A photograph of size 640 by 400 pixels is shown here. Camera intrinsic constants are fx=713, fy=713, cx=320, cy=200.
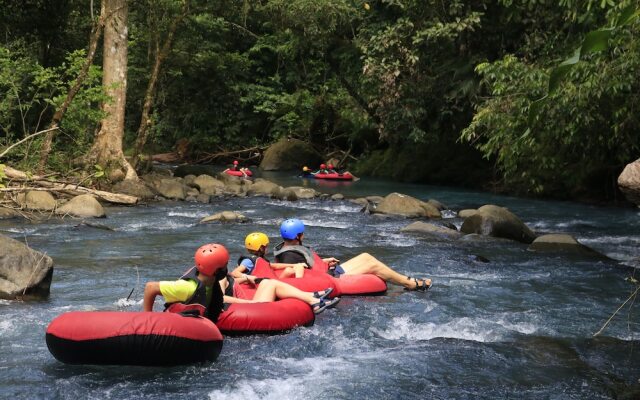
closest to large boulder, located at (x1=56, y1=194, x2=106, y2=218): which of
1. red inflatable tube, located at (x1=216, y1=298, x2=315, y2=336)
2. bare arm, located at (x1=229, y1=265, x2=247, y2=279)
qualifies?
bare arm, located at (x1=229, y1=265, x2=247, y2=279)

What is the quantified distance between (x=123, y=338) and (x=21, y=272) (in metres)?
2.71

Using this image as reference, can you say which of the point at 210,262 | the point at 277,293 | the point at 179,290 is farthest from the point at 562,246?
the point at 179,290

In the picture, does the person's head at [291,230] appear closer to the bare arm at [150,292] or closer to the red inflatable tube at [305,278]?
the red inflatable tube at [305,278]

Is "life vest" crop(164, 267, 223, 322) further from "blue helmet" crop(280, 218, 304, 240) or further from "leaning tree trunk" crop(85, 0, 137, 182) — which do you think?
"leaning tree trunk" crop(85, 0, 137, 182)

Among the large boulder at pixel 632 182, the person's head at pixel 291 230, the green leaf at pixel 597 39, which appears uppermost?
the green leaf at pixel 597 39

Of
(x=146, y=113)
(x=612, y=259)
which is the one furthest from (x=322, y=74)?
(x=612, y=259)

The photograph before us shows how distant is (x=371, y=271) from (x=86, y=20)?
49.8ft

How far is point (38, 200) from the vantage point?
12.6m

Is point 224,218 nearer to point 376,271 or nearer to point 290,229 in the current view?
point 376,271

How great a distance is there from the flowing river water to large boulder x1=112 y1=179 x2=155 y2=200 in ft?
12.0

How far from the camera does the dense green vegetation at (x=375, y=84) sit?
9.66 meters

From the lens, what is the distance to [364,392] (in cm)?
465

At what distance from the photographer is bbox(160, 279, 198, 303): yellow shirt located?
5152 millimetres

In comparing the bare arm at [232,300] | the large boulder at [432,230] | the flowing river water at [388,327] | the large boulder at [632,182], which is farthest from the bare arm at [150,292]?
the large boulder at [432,230]
